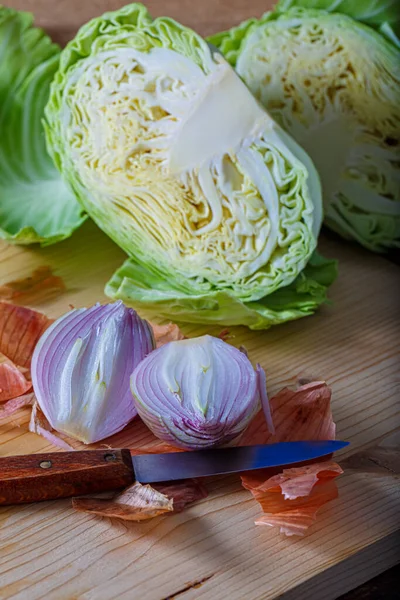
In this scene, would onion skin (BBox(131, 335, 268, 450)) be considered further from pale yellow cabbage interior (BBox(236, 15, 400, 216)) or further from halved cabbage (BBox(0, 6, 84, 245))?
halved cabbage (BBox(0, 6, 84, 245))

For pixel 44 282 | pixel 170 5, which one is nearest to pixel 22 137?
pixel 44 282

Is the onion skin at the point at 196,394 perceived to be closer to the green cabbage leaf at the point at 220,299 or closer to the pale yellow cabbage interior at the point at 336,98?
the green cabbage leaf at the point at 220,299

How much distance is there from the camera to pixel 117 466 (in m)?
1.29

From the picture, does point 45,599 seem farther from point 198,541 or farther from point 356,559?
point 356,559

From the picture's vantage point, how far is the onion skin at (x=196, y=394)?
1357 millimetres

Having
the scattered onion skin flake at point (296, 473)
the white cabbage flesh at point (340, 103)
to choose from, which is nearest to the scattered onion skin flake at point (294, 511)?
the scattered onion skin flake at point (296, 473)

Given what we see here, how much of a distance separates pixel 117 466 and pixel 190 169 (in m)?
0.73

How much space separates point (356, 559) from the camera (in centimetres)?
125

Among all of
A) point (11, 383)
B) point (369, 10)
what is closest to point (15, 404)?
point (11, 383)

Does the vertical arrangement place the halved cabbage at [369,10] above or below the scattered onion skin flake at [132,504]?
above

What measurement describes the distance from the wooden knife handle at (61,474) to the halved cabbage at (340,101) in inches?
39.9

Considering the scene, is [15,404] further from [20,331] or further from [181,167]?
[181,167]

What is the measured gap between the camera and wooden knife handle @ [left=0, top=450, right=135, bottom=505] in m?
1.26

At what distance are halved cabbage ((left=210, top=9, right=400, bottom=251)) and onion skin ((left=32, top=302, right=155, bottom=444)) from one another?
749mm
